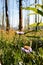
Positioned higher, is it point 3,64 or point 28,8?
point 28,8

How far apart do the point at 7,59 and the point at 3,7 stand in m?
9.31

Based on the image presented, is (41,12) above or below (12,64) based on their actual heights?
above

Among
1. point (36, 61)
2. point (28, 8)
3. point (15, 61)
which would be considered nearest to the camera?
point (28, 8)

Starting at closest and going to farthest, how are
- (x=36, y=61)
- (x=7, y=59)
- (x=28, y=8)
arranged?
(x=28, y=8) → (x=36, y=61) → (x=7, y=59)

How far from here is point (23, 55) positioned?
267cm

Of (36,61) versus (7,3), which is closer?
(36,61)

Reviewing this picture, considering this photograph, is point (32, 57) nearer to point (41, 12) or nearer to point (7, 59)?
point (7, 59)

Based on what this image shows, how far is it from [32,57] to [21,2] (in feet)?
24.5

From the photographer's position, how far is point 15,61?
2344 mm

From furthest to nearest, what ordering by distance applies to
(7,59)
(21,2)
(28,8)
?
(21,2), (7,59), (28,8)

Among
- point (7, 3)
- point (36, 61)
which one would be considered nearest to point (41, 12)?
point (36, 61)

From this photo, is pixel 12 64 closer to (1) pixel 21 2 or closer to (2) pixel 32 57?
(2) pixel 32 57

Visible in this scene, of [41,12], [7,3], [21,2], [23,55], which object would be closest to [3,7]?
[7,3]

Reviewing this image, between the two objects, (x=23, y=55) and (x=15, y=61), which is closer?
(x=15, y=61)
